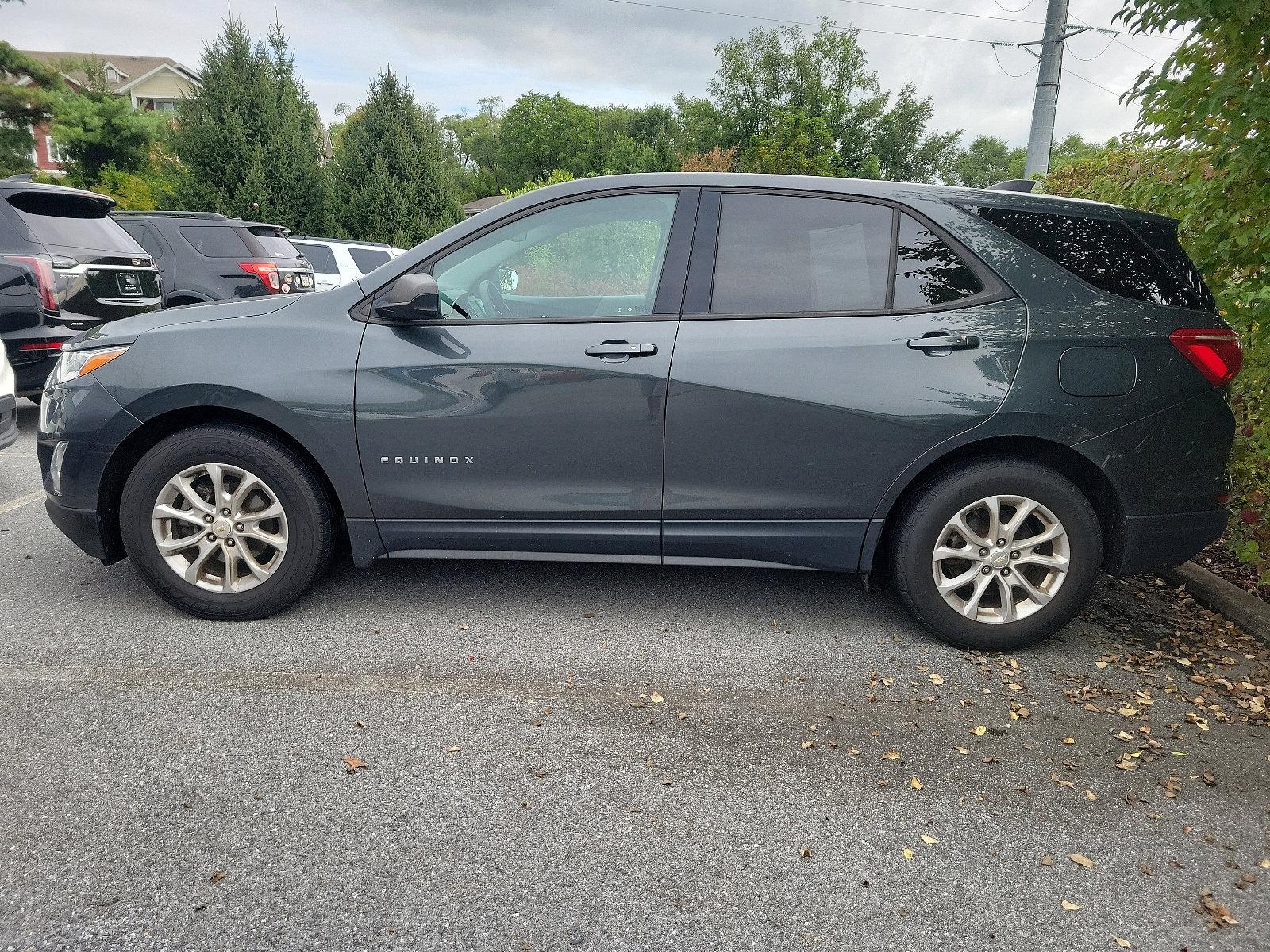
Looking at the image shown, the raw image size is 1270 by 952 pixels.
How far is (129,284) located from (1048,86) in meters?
10.9

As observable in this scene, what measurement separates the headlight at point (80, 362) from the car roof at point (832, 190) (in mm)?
1679

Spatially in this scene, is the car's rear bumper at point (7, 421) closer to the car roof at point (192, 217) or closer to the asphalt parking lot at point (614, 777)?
the asphalt parking lot at point (614, 777)

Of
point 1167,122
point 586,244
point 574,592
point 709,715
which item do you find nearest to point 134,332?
point 586,244

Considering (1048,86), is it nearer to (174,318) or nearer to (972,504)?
(972,504)

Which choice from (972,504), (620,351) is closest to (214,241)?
(620,351)

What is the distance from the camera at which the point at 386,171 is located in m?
22.5

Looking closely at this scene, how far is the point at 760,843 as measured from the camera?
2.38m

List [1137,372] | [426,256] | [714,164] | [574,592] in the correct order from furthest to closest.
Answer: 1. [714,164]
2. [574,592]
3. [426,256]
4. [1137,372]

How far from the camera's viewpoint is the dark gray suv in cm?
342

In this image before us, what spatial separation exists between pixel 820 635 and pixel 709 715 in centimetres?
89

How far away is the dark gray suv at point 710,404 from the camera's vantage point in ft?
11.2

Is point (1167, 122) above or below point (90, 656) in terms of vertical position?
above

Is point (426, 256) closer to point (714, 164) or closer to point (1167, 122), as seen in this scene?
point (1167, 122)

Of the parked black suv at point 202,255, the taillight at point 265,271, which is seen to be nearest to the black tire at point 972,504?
the parked black suv at point 202,255
